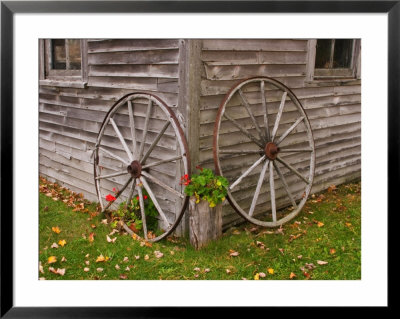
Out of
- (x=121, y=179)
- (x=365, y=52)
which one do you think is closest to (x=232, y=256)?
(x=121, y=179)

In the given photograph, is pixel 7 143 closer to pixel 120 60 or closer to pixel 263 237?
pixel 120 60

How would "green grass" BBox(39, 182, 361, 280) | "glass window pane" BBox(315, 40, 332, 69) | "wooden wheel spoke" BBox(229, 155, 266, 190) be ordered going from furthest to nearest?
"glass window pane" BBox(315, 40, 332, 69)
"wooden wheel spoke" BBox(229, 155, 266, 190)
"green grass" BBox(39, 182, 361, 280)

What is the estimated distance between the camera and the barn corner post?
4.14 m

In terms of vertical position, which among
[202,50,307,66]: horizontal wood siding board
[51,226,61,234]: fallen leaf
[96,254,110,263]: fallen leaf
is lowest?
[96,254,110,263]: fallen leaf

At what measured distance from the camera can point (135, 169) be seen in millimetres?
4688

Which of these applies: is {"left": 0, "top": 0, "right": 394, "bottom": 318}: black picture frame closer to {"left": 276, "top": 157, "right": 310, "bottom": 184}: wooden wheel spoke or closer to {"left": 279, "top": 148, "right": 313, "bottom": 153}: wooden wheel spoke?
{"left": 279, "top": 148, "right": 313, "bottom": 153}: wooden wheel spoke

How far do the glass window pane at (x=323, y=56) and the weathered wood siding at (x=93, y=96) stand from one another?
171 centimetres

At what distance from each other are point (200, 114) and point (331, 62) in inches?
78.5

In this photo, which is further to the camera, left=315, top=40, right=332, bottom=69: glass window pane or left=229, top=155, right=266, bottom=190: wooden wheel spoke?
left=315, top=40, right=332, bottom=69: glass window pane

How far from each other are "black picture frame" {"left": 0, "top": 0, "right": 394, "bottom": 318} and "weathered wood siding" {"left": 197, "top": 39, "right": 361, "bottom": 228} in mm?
864

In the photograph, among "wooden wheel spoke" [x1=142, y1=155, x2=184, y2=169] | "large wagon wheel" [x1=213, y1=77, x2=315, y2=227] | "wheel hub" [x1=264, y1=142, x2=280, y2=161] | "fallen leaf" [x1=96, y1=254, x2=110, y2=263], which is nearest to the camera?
"fallen leaf" [x1=96, y1=254, x2=110, y2=263]

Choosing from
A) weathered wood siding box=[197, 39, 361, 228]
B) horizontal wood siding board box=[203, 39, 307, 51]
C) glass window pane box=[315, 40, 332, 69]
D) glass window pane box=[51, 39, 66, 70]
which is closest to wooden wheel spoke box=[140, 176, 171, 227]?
weathered wood siding box=[197, 39, 361, 228]

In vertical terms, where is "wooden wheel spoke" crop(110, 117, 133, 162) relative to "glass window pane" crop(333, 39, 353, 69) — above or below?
below

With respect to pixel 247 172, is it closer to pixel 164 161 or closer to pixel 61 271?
pixel 164 161
